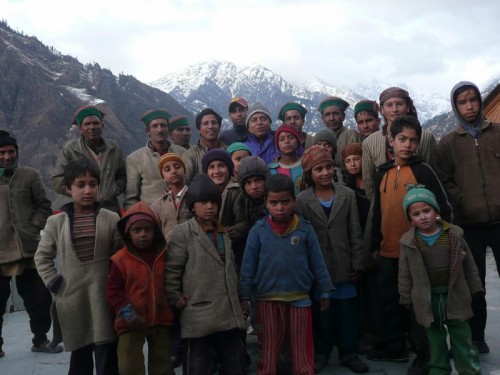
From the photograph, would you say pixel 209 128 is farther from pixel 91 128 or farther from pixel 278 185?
pixel 278 185

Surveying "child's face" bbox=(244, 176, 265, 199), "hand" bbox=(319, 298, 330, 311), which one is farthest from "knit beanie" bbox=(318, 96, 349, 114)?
"hand" bbox=(319, 298, 330, 311)

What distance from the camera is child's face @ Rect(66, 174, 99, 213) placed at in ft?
11.3

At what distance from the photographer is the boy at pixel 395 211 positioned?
145 inches

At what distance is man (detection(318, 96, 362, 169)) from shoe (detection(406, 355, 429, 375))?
2357mm

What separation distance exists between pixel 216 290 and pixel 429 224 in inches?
60.2

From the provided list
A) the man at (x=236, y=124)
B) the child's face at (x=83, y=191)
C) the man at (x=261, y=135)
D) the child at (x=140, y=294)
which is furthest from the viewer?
the man at (x=236, y=124)

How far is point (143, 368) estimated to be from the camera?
131 inches

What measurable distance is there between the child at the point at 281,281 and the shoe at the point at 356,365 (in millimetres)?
417

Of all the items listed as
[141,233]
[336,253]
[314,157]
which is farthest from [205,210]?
[336,253]

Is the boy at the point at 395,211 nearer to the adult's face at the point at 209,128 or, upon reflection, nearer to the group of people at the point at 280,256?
the group of people at the point at 280,256

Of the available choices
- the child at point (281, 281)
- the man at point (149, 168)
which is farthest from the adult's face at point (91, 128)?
the child at point (281, 281)

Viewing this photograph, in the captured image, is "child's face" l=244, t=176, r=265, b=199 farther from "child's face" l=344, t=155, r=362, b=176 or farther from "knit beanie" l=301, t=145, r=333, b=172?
"child's face" l=344, t=155, r=362, b=176

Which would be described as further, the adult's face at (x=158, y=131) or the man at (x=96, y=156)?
the adult's face at (x=158, y=131)

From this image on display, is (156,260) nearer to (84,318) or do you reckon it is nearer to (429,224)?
(84,318)
